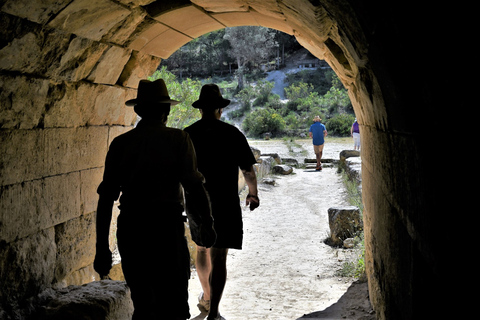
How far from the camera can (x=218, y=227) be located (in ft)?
12.8

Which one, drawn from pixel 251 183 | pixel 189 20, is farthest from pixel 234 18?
pixel 251 183

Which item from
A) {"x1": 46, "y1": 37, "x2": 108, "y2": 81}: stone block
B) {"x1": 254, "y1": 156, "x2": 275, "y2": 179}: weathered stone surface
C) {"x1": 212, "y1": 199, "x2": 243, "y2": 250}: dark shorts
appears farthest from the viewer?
{"x1": 254, "y1": 156, "x2": 275, "y2": 179}: weathered stone surface

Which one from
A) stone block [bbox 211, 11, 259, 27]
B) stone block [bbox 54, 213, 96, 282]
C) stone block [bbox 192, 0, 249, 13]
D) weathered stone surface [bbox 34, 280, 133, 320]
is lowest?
weathered stone surface [bbox 34, 280, 133, 320]

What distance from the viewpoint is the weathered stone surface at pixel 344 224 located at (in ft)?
22.5

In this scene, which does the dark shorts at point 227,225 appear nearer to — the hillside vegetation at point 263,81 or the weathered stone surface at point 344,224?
the weathered stone surface at point 344,224

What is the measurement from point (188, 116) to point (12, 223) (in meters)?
10.7

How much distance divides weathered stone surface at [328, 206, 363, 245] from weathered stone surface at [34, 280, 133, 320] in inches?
154

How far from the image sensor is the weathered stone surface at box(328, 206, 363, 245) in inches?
270

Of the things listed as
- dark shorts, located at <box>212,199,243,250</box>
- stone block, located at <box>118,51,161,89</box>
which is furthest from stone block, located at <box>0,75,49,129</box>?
dark shorts, located at <box>212,199,243,250</box>

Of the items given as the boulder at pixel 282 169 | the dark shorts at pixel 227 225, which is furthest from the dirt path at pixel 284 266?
the boulder at pixel 282 169

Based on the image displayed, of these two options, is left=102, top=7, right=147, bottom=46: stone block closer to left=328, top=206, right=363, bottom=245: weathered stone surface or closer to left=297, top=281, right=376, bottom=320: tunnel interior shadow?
left=297, top=281, right=376, bottom=320: tunnel interior shadow

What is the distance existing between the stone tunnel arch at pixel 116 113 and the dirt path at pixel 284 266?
1.11 m

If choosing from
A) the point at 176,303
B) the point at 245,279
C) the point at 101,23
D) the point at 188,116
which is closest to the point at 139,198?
the point at 176,303

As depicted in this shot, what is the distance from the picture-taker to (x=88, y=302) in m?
3.38
